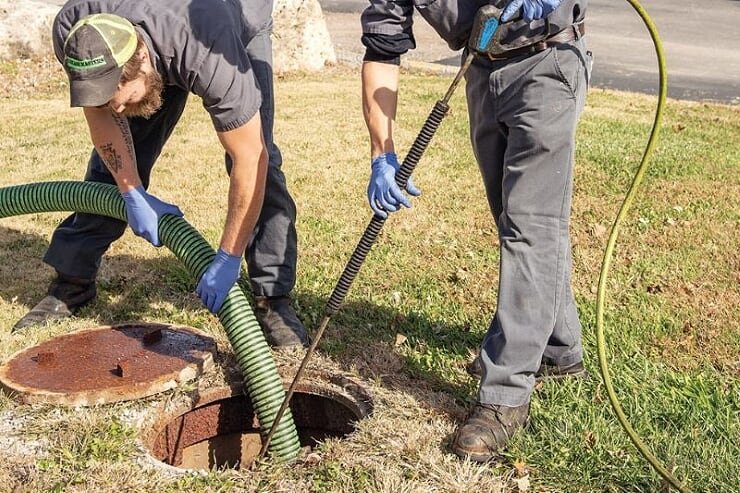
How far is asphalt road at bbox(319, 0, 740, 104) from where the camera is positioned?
38.3 ft

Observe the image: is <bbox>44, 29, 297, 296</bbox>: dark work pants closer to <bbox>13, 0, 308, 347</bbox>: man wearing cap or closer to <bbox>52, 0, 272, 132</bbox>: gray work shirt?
<bbox>13, 0, 308, 347</bbox>: man wearing cap

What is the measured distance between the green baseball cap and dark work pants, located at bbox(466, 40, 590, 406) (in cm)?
119

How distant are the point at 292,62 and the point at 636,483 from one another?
873 cm

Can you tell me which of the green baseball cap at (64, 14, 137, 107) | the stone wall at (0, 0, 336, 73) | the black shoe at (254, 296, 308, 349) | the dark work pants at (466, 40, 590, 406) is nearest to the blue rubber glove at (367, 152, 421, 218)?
the dark work pants at (466, 40, 590, 406)

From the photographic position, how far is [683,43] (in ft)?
48.5

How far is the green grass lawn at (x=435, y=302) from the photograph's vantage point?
119 inches

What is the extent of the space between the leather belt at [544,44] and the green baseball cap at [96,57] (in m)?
1.20

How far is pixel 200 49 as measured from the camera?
10.3 ft

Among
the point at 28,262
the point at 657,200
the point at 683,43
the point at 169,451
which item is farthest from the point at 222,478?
the point at 683,43

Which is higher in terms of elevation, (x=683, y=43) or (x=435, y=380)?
(x=435, y=380)

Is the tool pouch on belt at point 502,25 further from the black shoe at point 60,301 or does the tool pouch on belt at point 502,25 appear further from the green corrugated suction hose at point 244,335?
the black shoe at point 60,301

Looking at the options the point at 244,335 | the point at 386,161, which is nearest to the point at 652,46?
the point at 386,161

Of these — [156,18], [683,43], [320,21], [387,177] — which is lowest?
[683,43]

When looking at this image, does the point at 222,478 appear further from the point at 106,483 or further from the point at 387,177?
the point at 387,177
